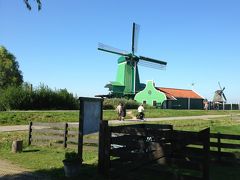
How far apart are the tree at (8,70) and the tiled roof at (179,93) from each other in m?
29.3

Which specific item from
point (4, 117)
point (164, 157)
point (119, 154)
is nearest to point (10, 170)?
point (119, 154)

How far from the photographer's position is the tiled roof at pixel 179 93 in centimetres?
8325

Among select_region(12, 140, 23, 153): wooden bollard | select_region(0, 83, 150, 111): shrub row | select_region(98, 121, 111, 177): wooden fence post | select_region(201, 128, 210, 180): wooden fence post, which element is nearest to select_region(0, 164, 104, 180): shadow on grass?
select_region(98, 121, 111, 177): wooden fence post

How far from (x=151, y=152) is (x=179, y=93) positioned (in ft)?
253

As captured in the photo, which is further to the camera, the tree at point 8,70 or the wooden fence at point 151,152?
the tree at point 8,70

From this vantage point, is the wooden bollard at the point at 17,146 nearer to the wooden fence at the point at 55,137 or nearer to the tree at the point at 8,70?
the wooden fence at the point at 55,137

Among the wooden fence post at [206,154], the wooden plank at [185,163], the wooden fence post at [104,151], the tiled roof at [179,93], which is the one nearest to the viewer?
the wooden fence post at [206,154]

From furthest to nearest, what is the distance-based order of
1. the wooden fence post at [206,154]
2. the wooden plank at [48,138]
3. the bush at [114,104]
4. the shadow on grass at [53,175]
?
the bush at [114,104], the wooden plank at [48,138], the shadow on grass at [53,175], the wooden fence post at [206,154]

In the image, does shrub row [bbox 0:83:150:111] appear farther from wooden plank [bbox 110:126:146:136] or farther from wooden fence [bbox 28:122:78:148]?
wooden plank [bbox 110:126:146:136]

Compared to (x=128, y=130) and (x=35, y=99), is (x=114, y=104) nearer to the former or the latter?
(x=35, y=99)

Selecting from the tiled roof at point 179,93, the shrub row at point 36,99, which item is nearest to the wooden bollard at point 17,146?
the shrub row at point 36,99

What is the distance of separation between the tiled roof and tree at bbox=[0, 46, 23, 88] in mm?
29328

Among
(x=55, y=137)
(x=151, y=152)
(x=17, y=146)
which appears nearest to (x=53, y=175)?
(x=151, y=152)

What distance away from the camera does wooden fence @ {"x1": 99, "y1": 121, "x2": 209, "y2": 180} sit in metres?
10.0
